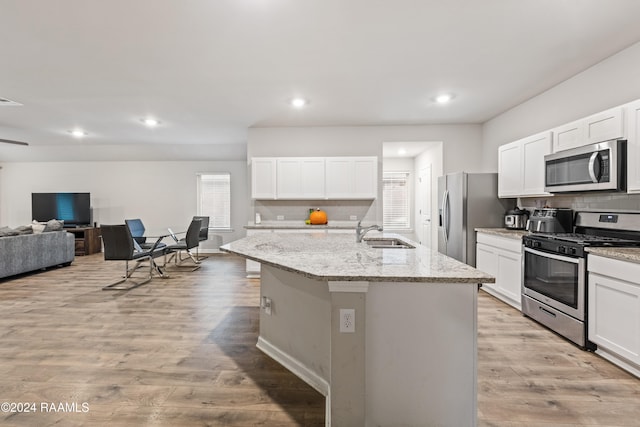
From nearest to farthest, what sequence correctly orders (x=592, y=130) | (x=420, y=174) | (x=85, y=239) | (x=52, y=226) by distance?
1. (x=592, y=130)
2. (x=52, y=226)
3. (x=420, y=174)
4. (x=85, y=239)

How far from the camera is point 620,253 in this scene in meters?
2.18

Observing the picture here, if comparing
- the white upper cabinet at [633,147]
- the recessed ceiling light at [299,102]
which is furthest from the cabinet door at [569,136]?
the recessed ceiling light at [299,102]

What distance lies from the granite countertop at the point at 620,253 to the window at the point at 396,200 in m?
5.49

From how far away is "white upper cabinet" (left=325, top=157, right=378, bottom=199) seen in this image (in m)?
5.13

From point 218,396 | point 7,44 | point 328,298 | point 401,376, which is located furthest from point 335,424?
point 7,44

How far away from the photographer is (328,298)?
1897 mm

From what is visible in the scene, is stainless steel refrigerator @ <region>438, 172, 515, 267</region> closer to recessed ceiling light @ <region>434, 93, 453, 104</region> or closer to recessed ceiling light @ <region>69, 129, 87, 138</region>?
recessed ceiling light @ <region>434, 93, 453, 104</region>

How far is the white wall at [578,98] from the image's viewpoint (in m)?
2.74

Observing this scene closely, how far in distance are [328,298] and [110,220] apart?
818 centimetres

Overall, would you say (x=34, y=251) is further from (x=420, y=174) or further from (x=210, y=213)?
(x=420, y=174)

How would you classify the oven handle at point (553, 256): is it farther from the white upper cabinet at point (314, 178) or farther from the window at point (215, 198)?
the window at point (215, 198)

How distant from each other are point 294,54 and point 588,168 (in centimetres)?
283

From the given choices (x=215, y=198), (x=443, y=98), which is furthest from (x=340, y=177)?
(x=215, y=198)

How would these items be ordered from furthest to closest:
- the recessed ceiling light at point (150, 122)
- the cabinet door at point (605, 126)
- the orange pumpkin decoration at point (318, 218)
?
the orange pumpkin decoration at point (318, 218), the recessed ceiling light at point (150, 122), the cabinet door at point (605, 126)
